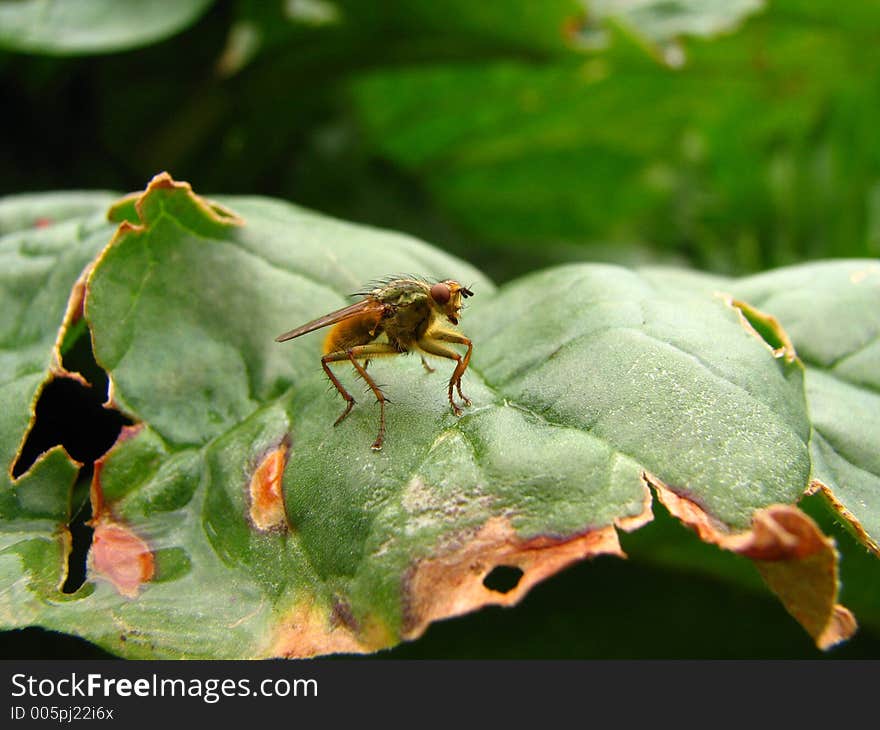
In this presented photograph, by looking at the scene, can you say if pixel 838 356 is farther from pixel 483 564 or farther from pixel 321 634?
pixel 321 634

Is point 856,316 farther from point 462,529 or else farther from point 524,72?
point 524,72

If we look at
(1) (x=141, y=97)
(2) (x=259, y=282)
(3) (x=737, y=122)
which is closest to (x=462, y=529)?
(2) (x=259, y=282)

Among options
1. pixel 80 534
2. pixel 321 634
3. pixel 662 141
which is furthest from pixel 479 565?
pixel 662 141

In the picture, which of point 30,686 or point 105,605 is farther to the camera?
point 30,686

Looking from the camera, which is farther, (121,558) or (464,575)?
(121,558)

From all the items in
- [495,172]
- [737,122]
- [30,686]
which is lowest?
[30,686]

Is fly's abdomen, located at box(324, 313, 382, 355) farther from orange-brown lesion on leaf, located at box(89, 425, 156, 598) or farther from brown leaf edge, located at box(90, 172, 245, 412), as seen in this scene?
orange-brown lesion on leaf, located at box(89, 425, 156, 598)

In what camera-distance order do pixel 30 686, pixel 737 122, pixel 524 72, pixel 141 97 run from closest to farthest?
pixel 30 686, pixel 141 97, pixel 524 72, pixel 737 122
